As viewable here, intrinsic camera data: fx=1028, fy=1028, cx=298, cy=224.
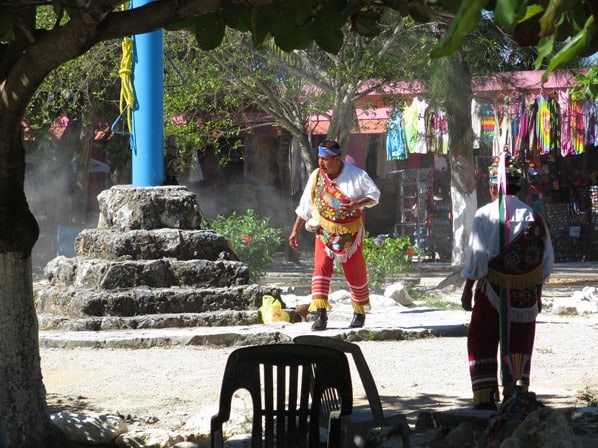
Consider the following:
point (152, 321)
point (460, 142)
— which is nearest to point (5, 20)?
point (152, 321)

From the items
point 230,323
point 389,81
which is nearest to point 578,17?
point 230,323

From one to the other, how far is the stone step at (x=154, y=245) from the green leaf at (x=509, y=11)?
29.5ft

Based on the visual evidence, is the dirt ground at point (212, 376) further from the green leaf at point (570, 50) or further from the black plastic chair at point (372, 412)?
the green leaf at point (570, 50)

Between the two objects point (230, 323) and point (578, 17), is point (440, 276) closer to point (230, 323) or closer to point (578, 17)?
point (230, 323)

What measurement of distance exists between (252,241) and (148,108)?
10.9ft

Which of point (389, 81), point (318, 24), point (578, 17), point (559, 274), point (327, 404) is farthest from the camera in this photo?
point (559, 274)

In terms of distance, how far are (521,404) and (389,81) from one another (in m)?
11.6

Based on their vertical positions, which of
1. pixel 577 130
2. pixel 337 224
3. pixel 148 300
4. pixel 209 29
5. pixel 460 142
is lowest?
pixel 148 300

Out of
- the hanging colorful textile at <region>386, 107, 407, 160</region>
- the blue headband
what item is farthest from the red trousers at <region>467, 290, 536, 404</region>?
the hanging colorful textile at <region>386, 107, 407, 160</region>

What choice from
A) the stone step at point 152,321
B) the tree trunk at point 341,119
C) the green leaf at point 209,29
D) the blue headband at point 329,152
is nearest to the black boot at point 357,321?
the stone step at point 152,321

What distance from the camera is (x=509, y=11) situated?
1.95 m

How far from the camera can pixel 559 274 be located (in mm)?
19266

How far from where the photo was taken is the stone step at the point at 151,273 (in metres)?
10.5

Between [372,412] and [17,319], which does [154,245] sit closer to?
[17,319]
